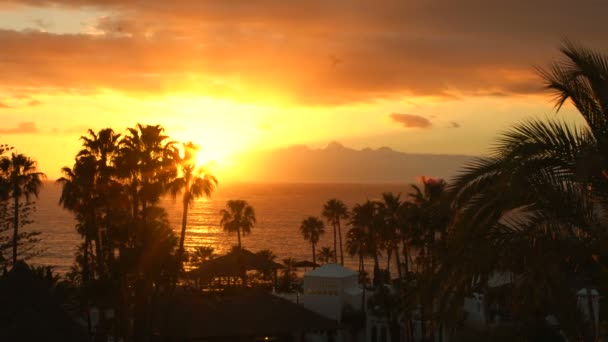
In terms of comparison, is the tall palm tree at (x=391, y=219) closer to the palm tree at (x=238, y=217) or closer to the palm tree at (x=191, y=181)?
the palm tree at (x=191, y=181)

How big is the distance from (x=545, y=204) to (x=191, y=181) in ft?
88.1

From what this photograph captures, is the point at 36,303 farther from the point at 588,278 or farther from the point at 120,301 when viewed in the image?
the point at 588,278

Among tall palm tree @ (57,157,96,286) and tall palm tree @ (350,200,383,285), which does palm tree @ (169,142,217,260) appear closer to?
tall palm tree @ (57,157,96,286)

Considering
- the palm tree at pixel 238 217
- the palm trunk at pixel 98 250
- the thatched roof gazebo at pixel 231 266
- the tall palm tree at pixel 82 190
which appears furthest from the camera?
the palm tree at pixel 238 217

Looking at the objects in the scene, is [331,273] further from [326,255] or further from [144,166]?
[326,255]

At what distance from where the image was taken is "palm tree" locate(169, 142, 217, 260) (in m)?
33.5

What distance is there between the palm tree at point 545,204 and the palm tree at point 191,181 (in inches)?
1011

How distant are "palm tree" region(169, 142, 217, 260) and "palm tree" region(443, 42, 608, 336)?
25.7 m

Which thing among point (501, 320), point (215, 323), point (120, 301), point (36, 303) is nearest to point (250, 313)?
point (215, 323)

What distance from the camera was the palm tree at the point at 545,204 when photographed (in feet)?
26.2

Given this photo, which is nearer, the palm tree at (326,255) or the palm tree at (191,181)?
the palm tree at (191,181)

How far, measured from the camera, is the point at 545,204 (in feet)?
27.4

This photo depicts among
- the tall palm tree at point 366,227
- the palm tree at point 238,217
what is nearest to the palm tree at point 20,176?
the tall palm tree at point 366,227

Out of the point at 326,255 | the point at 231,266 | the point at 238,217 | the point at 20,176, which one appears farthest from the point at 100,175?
the point at 326,255
